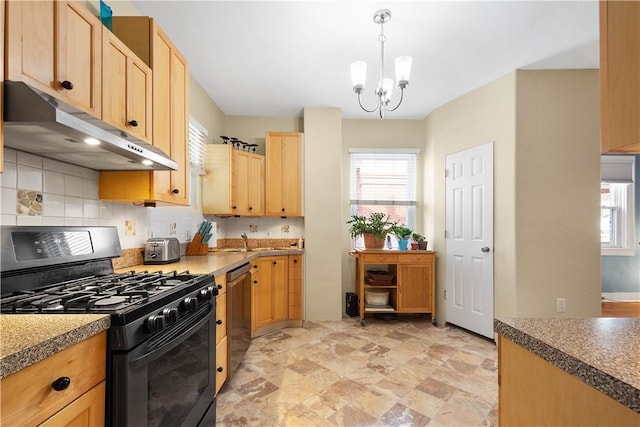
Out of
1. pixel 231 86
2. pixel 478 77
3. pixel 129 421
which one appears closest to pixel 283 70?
pixel 231 86

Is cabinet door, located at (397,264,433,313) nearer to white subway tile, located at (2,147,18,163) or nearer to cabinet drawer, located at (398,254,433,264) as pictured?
cabinet drawer, located at (398,254,433,264)

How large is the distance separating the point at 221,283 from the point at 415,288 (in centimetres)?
248

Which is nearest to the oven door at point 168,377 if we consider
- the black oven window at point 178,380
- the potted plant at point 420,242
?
the black oven window at point 178,380

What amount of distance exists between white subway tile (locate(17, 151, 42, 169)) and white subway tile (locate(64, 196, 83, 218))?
213 millimetres

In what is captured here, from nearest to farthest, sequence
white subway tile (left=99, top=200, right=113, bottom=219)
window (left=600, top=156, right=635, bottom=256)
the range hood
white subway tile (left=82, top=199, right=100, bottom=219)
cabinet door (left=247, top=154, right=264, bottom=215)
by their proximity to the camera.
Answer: the range hood < white subway tile (left=82, top=199, right=100, bottom=219) < white subway tile (left=99, top=200, right=113, bottom=219) < cabinet door (left=247, top=154, right=264, bottom=215) < window (left=600, top=156, right=635, bottom=256)

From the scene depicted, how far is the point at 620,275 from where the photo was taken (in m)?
4.16

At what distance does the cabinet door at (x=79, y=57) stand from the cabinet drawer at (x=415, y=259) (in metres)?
3.19

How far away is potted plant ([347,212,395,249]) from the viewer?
3783mm

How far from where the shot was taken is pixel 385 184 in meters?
4.21

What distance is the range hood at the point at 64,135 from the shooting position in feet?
3.00

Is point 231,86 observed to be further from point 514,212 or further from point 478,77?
point 514,212

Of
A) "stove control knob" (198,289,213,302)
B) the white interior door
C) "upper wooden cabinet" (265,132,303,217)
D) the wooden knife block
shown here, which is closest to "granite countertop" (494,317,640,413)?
"stove control knob" (198,289,213,302)

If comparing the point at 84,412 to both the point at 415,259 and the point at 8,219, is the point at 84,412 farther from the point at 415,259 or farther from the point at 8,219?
the point at 415,259

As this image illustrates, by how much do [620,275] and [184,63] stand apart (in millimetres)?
5896
